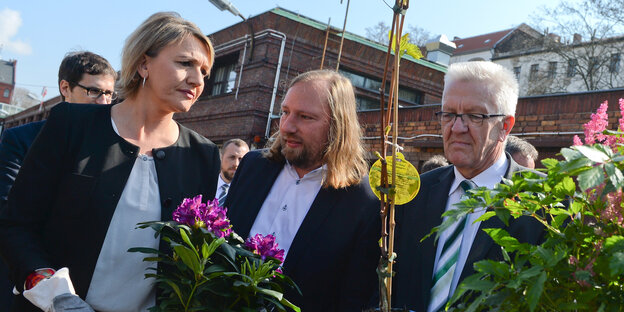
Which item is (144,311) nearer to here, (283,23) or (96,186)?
(96,186)

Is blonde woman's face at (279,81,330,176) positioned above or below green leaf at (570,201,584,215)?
above

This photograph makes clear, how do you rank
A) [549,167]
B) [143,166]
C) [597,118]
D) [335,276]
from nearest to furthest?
[549,167]
[597,118]
[143,166]
[335,276]

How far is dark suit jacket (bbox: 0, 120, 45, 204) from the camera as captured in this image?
8.86ft

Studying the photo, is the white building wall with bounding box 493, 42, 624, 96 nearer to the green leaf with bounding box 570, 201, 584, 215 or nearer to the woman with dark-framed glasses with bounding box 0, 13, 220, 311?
the woman with dark-framed glasses with bounding box 0, 13, 220, 311

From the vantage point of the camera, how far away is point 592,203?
1056 mm

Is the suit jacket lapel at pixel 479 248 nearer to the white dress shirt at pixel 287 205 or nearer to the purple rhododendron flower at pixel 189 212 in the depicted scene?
the white dress shirt at pixel 287 205

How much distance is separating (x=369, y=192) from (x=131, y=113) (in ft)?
3.47

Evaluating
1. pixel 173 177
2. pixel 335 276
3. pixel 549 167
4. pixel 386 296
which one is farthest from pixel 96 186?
pixel 549 167

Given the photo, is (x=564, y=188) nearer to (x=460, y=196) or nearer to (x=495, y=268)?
(x=495, y=268)

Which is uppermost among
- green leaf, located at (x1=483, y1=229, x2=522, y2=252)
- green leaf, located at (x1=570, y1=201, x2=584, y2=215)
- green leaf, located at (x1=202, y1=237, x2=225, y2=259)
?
green leaf, located at (x1=570, y1=201, x2=584, y2=215)

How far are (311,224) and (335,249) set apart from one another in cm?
14

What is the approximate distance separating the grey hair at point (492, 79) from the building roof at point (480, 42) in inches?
2023

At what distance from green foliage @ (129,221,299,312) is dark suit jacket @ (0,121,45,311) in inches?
55.9

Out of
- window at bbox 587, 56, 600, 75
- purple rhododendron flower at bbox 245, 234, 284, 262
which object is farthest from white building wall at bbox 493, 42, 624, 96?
purple rhododendron flower at bbox 245, 234, 284, 262
